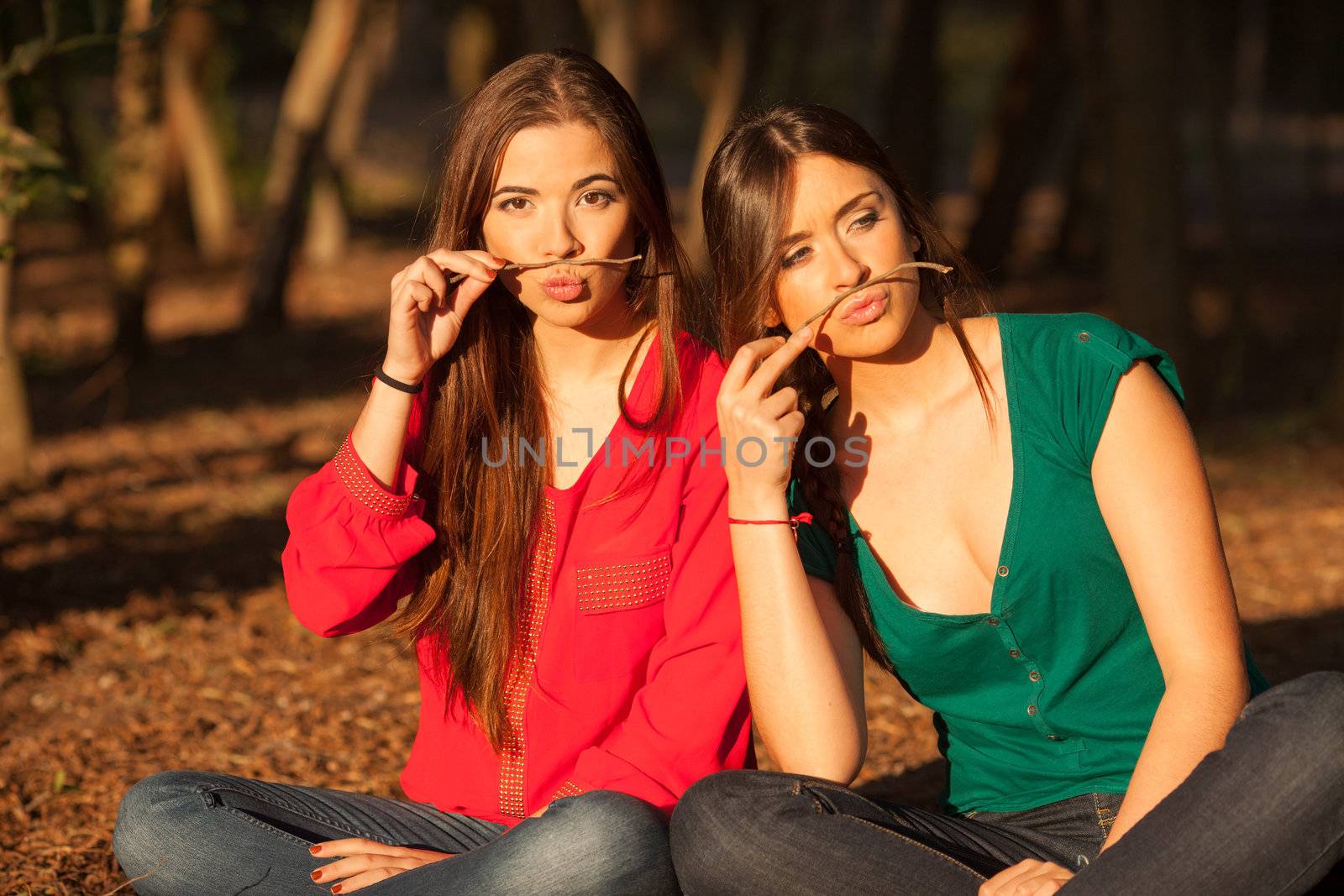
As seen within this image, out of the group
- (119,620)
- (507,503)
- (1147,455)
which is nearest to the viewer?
(1147,455)

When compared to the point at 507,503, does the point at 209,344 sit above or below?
below

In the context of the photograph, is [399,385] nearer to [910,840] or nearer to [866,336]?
[866,336]

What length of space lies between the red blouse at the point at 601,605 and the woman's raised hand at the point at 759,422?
24 centimetres

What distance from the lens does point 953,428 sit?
259 cm

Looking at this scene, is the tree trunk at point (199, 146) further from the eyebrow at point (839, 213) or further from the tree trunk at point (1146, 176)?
the eyebrow at point (839, 213)

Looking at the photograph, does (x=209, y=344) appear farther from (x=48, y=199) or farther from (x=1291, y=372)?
(x=1291, y=372)

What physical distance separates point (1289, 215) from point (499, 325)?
15812 millimetres

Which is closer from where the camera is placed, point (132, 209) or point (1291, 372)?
point (132, 209)

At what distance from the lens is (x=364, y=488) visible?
264cm

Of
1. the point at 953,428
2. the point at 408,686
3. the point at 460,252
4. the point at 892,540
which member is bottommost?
the point at 408,686

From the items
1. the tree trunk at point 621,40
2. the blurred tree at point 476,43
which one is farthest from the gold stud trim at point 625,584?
the blurred tree at point 476,43

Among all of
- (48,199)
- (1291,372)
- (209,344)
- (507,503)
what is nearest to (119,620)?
(507,503)

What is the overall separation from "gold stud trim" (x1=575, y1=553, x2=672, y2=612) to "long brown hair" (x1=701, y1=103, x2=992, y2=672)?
0.32 metres

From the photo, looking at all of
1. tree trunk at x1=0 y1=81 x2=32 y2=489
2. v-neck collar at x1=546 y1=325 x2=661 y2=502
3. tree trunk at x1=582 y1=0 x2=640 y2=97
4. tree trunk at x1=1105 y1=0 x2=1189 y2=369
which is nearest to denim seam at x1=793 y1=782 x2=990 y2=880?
v-neck collar at x1=546 y1=325 x2=661 y2=502
